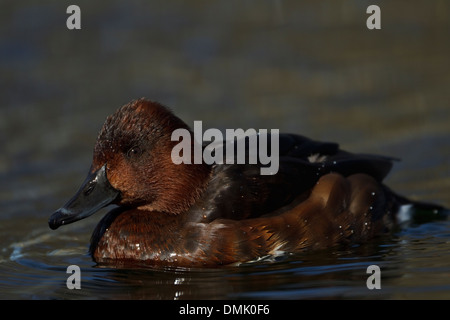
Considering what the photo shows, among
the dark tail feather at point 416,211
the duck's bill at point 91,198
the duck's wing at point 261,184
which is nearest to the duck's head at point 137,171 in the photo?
the duck's bill at point 91,198

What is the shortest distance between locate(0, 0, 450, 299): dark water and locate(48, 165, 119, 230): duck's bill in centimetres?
41

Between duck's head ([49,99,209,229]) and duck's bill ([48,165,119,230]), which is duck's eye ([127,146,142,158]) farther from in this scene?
duck's bill ([48,165,119,230])

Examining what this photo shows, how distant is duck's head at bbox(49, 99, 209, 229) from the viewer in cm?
658

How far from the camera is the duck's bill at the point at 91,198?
21.6ft

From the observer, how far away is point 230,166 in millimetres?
6809

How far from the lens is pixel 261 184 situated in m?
6.74

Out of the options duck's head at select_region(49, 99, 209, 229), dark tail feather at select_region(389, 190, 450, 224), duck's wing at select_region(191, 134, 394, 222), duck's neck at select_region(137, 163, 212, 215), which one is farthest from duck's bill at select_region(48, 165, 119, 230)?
dark tail feather at select_region(389, 190, 450, 224)

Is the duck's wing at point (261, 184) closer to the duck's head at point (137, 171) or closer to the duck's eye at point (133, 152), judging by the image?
the duck's head at point (137, 171)

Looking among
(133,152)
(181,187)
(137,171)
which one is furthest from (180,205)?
(133,152)

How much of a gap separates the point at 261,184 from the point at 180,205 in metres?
0.61
